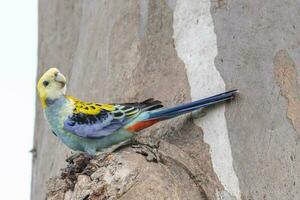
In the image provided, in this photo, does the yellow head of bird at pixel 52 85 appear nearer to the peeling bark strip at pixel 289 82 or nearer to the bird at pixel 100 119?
the bird at pixel 100 119

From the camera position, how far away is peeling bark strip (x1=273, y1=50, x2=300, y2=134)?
2.91m

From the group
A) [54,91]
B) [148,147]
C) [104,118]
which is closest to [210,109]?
[148,147]

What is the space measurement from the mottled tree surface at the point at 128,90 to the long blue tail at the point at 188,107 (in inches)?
3.3

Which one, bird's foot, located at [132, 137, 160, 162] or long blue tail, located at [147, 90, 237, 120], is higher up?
long blue tail, located at [147, 90, 237, 120]

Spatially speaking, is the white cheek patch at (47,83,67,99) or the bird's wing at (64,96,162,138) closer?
the bird's wing at (64,96,162,138)

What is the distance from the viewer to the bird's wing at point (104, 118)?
3.20m

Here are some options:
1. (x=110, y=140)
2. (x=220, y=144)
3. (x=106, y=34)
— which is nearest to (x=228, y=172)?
(x=220, y=144)

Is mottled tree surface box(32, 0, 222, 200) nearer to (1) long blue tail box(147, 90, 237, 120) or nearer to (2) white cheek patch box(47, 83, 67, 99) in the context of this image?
(1) long blue tail box(147, 90, 237, 120)

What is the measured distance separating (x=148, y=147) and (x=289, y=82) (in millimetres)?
685

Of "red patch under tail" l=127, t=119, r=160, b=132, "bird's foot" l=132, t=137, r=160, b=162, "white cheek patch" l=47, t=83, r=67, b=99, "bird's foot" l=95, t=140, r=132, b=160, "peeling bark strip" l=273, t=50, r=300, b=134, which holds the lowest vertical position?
"bird's foot" l=95, t=140, r=132, b=160

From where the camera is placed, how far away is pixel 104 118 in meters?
3.21

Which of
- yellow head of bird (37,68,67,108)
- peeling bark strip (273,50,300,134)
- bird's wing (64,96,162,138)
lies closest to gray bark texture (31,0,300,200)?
peeling bark strip (273,50,300,134)

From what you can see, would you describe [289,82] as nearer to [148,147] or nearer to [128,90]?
[148,147]

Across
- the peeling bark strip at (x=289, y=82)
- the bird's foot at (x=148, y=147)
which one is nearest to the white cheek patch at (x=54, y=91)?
the bird's foot at (x=148, y=147)
